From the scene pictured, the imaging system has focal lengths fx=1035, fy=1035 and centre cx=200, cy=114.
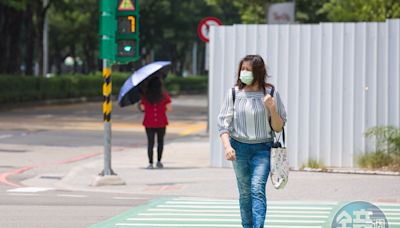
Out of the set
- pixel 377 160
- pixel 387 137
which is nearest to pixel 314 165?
pixel 377 160

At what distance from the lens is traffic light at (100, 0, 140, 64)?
15.9 meters

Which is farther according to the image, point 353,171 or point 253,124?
point 353,171

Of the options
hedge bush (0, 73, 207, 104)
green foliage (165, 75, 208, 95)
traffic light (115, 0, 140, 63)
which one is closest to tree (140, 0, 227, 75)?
green foliage (165, 75, 208, 95)

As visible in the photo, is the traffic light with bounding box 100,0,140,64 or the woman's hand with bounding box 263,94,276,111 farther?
the traffic light with bounding box 100,0,140,64

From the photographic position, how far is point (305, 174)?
17141 mm

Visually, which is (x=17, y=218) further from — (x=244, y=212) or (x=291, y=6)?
(x=291, y=6)

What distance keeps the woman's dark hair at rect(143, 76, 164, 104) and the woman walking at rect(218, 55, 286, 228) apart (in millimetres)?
9146

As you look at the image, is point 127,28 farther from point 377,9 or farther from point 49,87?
point 49,87

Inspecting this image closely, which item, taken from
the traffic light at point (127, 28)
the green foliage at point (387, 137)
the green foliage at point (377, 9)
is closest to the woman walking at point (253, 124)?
the traffic light at point (127, 28)

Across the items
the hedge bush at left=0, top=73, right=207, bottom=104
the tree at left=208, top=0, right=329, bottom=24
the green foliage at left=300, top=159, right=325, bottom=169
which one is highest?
the tree at left=208, top=0, right=329, bottom=24

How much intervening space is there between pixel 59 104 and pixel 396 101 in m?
35.5

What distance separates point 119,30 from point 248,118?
23.0ft

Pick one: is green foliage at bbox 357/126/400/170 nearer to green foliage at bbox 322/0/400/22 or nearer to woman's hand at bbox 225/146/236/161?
woman's hand at bbox 225/146/236/161

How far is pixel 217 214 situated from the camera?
40.1ft
